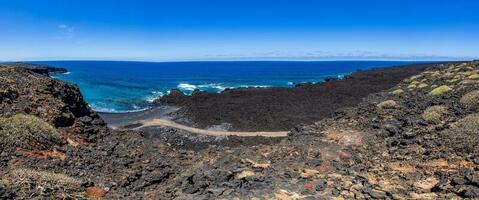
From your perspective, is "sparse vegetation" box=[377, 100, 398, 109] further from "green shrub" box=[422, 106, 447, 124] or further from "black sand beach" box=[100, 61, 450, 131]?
"black sand beach" box=[100, 61, 450, 131]

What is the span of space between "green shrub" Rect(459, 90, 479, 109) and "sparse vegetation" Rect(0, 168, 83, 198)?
80.8 ft

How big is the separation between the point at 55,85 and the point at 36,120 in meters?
8.45

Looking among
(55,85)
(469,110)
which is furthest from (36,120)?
(469,110)

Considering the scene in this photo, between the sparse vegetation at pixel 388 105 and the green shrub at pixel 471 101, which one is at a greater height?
the green shrub at pixel 471 101

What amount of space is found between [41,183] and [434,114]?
2378 centimetres

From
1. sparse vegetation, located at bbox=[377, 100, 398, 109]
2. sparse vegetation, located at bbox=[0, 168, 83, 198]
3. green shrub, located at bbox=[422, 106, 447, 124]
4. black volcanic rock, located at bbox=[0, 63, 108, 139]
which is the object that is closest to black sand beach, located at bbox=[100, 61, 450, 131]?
sparse vegetation, located at bbox=[377, 100, 398, 109]

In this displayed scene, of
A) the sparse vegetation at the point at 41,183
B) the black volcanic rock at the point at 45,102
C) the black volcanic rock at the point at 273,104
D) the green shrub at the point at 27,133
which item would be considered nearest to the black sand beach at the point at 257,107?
the black volcanic rock at the point at 273,104

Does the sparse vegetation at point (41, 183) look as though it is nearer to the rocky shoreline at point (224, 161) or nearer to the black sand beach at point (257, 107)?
the rocky shoreline at point (224, 161)

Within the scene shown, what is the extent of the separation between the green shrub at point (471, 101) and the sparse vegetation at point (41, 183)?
24.6 metres

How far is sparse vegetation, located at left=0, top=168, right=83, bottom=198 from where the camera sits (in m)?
11.8

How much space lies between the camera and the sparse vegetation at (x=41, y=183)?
11.8m

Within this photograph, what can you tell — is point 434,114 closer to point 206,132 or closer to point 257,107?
point 206,132

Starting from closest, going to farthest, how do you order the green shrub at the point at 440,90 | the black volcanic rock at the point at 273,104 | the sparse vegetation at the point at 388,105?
the sparse vegetation at the point at 388,105 → the green shrub at the point at 440,90 → the black volcanic rock at the point at 273,104

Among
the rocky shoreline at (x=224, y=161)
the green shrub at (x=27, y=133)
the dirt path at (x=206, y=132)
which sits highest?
the green shrub at (x=27, y=133)
